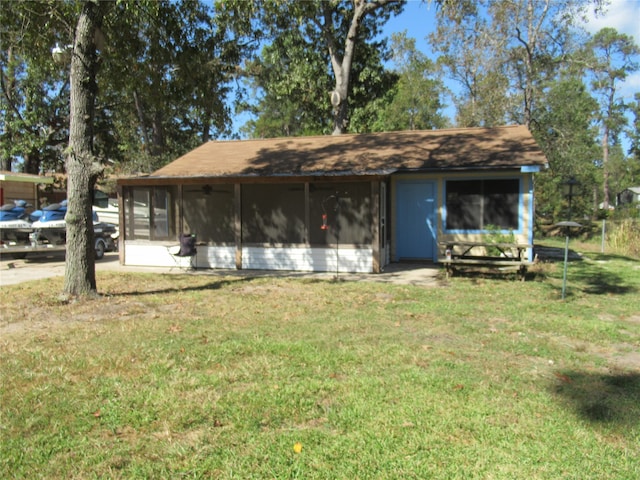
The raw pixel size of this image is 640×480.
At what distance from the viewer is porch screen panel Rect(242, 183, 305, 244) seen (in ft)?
38.7

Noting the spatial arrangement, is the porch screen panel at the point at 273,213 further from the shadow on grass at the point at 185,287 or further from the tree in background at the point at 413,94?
the tree in background at the point at 413,94

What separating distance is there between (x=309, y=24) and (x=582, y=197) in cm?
1948

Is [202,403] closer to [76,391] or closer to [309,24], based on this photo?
[76,391]

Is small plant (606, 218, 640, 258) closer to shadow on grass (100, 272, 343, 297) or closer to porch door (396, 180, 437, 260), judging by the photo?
porch door (396, 180, 437, 260)

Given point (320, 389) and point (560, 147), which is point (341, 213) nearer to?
point (320, 389)

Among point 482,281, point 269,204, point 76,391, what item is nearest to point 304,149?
point 269,204

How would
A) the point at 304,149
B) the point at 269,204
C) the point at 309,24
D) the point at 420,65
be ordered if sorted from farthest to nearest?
the point at 420,65
the point at 309,24
the point at 304,149
the point at 269,204

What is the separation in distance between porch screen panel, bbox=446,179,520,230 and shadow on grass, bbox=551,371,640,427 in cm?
775

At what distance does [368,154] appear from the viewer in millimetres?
13375

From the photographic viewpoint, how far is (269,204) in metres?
12.0

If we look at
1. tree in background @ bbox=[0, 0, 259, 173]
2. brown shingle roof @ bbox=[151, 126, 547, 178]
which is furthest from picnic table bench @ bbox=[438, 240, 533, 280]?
tree in background @ bbox=[0, 0, 259, 173]

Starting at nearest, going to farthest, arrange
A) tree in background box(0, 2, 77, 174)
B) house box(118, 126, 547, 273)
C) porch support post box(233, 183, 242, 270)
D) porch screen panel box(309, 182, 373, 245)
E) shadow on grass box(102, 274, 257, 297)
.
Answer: shadow on grass box(102, 274, 257, 297) → porch screen panel box(309, 182, 373, 245) → house box(118, 126, 547, 273) → porch support post box(233, 183, 242, 270) → tree in background box(0, 2, 77, 174)

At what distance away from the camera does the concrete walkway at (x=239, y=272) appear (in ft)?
33.6

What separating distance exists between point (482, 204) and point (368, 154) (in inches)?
132
